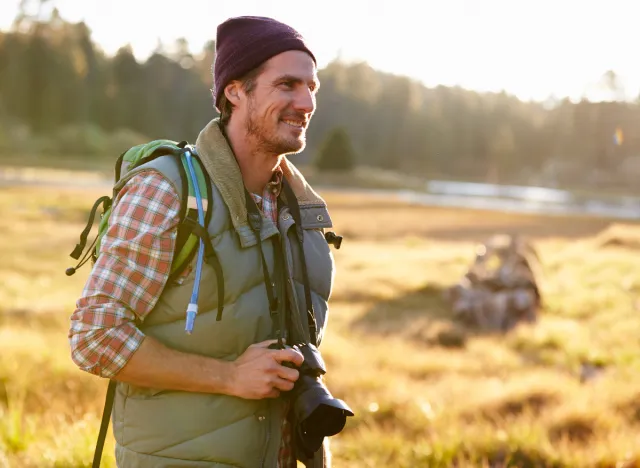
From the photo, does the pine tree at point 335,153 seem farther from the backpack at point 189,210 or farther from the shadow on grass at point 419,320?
the backpack at point 189,210

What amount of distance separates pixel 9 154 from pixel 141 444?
65.1 meters

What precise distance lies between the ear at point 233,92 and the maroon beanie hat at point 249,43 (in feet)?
0.05

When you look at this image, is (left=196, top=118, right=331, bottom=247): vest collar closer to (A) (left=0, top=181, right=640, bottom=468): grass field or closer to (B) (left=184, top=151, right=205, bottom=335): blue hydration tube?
(B) (left=184, top=151, right=205, bottom=335): blue hydration tube

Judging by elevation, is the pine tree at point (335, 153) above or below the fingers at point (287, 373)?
below

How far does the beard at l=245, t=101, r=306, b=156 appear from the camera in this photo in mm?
2094

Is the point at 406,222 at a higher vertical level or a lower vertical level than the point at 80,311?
lower

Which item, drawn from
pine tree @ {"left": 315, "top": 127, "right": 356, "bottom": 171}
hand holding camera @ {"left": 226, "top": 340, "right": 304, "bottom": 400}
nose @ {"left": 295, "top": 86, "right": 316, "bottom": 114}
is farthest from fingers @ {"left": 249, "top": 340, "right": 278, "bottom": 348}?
pine tree @ {"left": 315, "top": 127, "right": 356, "bottom": 171}

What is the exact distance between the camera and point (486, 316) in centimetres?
1097

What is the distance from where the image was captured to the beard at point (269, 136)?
209cm

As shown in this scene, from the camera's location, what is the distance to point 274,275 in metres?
2.05

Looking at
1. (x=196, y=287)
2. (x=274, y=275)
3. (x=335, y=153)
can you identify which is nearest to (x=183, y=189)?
(x=196, y=287)

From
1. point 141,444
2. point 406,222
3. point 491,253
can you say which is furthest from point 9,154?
point 141,444

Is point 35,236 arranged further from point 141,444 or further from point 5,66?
point 5,66

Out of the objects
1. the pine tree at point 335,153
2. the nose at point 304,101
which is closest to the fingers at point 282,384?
the nose at point 304,101
